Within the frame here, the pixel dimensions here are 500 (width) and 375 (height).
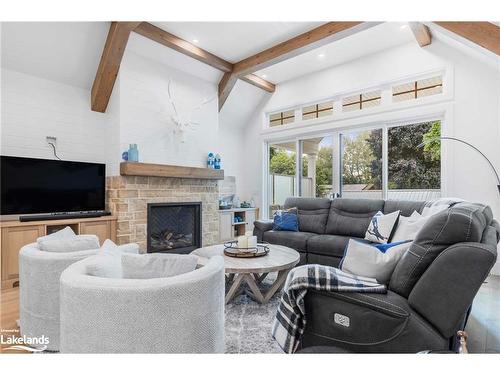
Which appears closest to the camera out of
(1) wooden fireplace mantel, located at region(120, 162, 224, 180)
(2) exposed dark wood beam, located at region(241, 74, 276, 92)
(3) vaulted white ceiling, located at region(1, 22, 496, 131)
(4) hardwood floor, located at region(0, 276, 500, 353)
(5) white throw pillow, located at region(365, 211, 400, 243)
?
(4) hardwood floor, located at region(0, 276, 500, 353)

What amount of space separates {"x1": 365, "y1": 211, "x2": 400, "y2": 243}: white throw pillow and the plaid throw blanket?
5.97 feet

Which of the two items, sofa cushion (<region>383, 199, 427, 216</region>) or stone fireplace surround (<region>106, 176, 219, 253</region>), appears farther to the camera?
stone fireplace surround (<region>106, 176, 219, 253</region>)

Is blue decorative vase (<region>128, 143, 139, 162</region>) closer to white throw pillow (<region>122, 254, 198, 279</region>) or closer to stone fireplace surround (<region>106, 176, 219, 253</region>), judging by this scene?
stone fireplace surround (<region>106, 176, 219, 253</region>)

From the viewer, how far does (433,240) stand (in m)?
1.38

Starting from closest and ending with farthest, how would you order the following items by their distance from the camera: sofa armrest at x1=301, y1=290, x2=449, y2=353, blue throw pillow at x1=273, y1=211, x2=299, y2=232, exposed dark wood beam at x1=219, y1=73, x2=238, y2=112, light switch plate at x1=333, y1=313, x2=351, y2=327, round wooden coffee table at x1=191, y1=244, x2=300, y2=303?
1. sofa armrest at x1=301, y1=290, x2=449, y2=353
2. light switch plate at x1=333, y1=313, x2=351, y2=327
3. round wooden coffee table at x1=191, y1=244, x2=300, y2=303
4. blue throw pillow at x1=273, y1=211, x2=299, y2=232
5. exposed dark wood beam at x1=219, y1=73, x2=238, y2=112

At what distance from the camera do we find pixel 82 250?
195cm

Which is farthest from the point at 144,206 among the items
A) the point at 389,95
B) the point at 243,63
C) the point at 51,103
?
the point at 389,95

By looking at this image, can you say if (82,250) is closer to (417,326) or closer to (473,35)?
(417,326)

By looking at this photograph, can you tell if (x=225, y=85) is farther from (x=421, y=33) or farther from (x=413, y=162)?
(x=413, y=162)

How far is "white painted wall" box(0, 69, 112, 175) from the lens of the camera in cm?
345

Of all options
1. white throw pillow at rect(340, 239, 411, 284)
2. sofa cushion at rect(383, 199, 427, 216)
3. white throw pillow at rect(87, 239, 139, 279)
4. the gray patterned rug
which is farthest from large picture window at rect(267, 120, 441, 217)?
white throw pillow at rect(87, 239, 139, 279)

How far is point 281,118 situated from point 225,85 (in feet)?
4.78

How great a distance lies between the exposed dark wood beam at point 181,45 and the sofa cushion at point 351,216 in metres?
2.95
